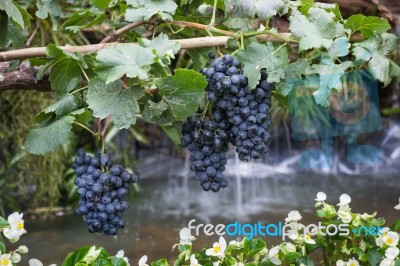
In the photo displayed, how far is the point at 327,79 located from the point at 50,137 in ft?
1.72

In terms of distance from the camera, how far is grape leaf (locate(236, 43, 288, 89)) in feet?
3.55

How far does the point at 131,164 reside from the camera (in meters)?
4.25

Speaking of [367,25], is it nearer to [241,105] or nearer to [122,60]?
[241,105]

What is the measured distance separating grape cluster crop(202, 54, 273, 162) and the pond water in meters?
1.69

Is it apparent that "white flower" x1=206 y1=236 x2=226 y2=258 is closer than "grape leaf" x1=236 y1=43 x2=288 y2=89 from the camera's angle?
No

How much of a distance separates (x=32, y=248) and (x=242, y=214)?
1.26 meters

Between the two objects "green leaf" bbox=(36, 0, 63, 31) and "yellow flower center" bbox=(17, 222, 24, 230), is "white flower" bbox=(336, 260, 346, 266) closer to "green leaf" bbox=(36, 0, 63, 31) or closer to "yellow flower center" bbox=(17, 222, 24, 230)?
"yellow flower center" bbox=(17, 222, 24, 230)

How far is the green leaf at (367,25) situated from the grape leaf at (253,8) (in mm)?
132

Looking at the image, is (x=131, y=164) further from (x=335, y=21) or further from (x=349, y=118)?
(x=335, y=21)

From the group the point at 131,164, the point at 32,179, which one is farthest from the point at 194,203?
the point at 32,179

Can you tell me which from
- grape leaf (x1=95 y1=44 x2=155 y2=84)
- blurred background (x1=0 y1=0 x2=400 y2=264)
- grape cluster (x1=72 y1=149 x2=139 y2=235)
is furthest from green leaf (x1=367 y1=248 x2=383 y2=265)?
blurred background (x1=0 y1=0 x2=400 y2=264)

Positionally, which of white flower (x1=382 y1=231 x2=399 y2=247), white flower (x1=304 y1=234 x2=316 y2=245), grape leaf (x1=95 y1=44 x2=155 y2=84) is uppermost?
grape leaf (x1=95 y1=44 x2=155 y2=84)

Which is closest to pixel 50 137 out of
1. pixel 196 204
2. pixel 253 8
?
pixel 253 8

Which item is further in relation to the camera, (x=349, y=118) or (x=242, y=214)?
(x=242, y=214)
